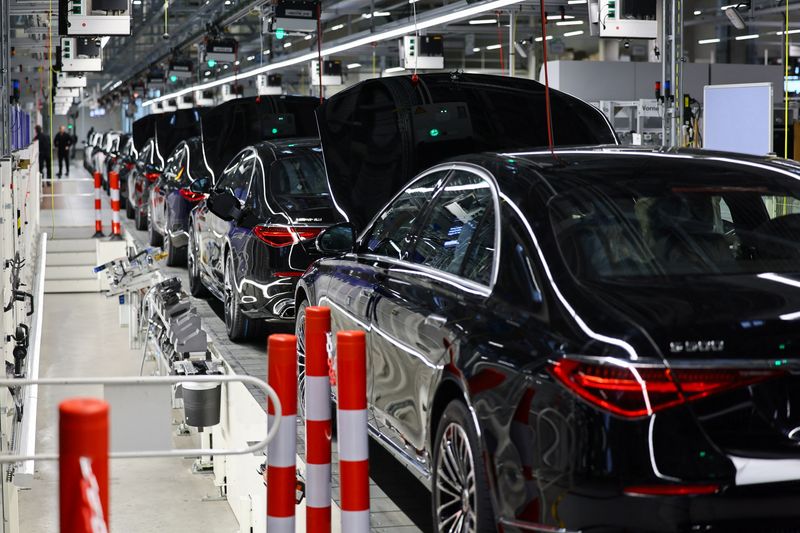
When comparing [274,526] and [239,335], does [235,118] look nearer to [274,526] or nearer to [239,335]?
[239,335]

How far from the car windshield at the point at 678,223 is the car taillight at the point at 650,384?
1.59ft

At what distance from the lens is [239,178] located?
31.4 ft

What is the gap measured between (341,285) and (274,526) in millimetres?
1553

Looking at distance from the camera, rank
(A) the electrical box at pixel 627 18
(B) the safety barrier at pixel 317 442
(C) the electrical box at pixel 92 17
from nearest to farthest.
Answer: (B) the safety barrier at pixel 317 442
(A) the electrical box at pixel 627 18
(C) the electrical box at pixel 92 17

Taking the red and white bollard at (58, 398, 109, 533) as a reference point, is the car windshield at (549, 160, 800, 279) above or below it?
above

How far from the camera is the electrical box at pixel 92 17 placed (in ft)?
47.8

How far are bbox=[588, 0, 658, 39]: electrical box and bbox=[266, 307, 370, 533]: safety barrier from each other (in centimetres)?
968

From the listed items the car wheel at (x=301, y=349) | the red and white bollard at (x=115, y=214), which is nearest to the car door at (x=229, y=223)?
the car wheel at (x=301, y=349)

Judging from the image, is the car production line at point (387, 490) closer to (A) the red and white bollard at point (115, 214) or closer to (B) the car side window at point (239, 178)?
(B) the car side window at point (239, 178)

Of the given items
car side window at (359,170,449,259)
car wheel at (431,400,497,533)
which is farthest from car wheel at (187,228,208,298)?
car wheel at (431,400,497,533)

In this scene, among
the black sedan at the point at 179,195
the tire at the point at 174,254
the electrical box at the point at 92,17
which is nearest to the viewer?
the black sedan at the point at 179,195

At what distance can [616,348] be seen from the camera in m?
3.14

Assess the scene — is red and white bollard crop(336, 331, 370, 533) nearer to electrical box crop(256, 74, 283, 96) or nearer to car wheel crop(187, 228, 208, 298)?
car wheel crop(187, 228, 208, 298)

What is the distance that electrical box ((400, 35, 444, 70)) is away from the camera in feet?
69.9
